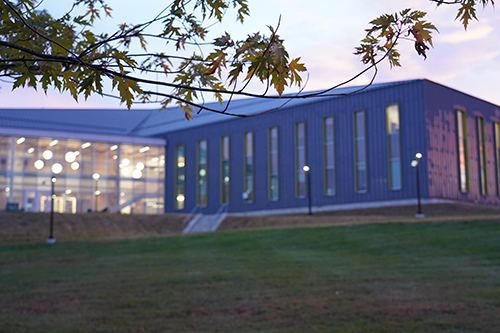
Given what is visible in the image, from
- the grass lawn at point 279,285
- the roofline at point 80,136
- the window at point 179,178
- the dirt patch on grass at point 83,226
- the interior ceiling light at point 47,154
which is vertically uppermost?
the roofline at point 80,136

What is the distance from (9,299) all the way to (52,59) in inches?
471

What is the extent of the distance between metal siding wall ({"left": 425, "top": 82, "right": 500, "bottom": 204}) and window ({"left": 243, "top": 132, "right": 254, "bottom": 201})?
53.3 ft

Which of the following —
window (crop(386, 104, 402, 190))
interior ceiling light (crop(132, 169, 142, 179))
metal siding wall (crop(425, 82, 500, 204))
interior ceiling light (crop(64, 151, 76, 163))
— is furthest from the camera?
interior ceiling light (crop(132, 169, 142, 179))

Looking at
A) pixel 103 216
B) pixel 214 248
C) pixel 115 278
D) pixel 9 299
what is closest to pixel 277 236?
pixel 214 248

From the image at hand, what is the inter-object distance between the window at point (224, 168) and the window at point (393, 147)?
1639 cm

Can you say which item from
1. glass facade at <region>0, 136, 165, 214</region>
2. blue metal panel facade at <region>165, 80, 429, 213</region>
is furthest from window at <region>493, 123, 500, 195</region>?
glass facade at <region>0, 136, 165, 214</region>

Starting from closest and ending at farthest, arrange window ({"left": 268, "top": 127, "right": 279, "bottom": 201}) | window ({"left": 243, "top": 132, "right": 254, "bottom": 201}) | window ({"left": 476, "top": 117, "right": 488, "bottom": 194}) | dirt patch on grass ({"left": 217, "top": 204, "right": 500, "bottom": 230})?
dirt patch on grass ({"left": 217, "top": 204, "right": 500, "bottom": 230}), window ({"left": 476, "top": 117, "right": 488, "bottom": 194}), window ({"left": 268, "top": 127, "right": 279, "bottom": 201}), window ({"left": 243, "top": 132, "right": 254, "bottom": 201})

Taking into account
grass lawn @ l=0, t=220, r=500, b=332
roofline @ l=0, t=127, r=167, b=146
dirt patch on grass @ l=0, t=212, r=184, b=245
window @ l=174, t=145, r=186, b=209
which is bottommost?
grass lawn @ l=0, t=220, r=500, b=332

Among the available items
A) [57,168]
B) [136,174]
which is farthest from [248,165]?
[57,168]

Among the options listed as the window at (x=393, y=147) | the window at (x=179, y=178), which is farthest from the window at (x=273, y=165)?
the window at (x=179, y=178)

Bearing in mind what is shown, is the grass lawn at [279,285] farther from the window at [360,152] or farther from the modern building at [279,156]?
the window at [360,152]

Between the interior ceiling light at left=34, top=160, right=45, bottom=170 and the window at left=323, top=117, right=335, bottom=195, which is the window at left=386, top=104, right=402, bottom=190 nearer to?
the window at left=323, top=117, right=335, bottom=195

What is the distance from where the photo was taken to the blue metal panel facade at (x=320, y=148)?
131 feet

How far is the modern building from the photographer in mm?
40438
